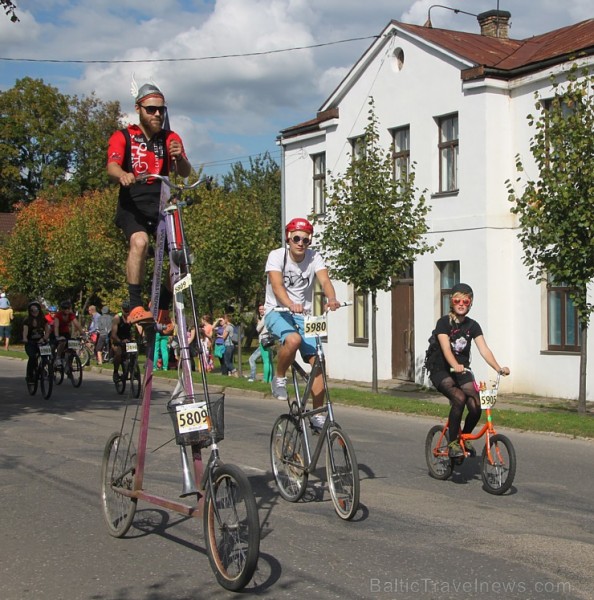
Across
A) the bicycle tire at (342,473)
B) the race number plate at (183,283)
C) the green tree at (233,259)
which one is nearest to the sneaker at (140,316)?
the race number plate at (183,283)

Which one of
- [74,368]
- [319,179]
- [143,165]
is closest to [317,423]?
[143,165]

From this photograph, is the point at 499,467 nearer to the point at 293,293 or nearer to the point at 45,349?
the point at 293,293

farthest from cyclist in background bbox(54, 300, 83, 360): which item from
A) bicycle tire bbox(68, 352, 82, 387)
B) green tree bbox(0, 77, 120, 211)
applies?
green tree bbox(0, 77, 120, 211)

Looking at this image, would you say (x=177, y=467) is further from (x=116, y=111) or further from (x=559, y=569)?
(x=116, y=111)

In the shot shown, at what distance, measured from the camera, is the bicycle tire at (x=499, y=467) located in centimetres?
866

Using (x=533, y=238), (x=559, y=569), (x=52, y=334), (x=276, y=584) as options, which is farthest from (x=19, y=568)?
(x=52, y=334)

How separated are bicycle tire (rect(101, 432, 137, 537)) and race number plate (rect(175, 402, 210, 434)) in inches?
44.9

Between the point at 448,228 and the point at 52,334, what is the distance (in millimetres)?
10066

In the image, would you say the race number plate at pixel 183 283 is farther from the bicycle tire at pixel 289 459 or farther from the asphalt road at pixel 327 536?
the bicycle tire at pixel 289 459

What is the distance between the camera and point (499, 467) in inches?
346

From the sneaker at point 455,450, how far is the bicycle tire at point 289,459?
180 centimetres

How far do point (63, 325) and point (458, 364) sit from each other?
539 inches

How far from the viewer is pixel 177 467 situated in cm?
988

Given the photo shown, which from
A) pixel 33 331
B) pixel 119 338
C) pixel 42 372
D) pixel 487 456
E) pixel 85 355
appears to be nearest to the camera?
pixel 487 456
